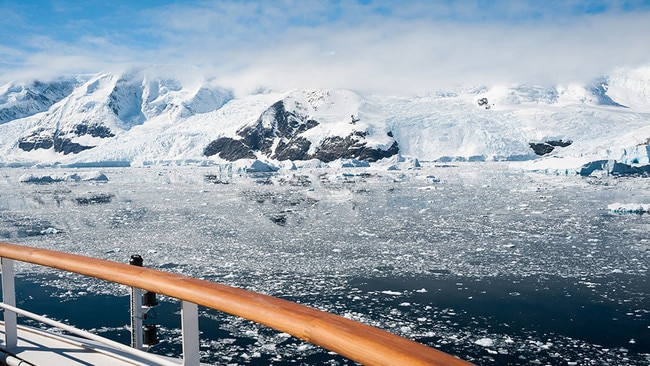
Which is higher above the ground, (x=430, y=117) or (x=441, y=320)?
(x=430, y=117)

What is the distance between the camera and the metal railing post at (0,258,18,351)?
208 centimetres

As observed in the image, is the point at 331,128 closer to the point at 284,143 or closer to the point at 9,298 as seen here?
the point at 284,143

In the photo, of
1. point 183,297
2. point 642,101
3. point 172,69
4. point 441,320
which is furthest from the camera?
point 642,101

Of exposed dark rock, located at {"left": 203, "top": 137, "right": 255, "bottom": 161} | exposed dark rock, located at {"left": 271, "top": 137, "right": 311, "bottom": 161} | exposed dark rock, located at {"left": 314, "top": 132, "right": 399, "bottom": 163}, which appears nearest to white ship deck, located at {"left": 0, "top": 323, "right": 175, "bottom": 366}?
exposed dark rock, located at {"left": 314, "top": 132, "right": 399, "bottom": 163}

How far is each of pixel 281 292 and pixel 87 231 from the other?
8.36 meters

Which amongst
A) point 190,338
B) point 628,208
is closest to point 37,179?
point 628,208

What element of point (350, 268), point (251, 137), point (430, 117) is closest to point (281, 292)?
point (350, 268)

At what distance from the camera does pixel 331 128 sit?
8562cm

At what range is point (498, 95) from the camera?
307 feet

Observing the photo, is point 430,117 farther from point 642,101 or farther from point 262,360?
point 642,101

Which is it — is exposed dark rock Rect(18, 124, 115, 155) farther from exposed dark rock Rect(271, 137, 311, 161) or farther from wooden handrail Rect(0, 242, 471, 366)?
wooden handrail Rect(0, 242, 471, 366)

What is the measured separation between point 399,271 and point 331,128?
7745 cm

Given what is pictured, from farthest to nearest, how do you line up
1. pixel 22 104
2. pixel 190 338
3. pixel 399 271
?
pixel 22 104, pixel 399 271, pixel 190 338

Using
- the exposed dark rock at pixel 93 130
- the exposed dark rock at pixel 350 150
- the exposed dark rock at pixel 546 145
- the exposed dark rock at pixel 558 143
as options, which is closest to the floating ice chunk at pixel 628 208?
the exposed dark rock at pixel 546 145
